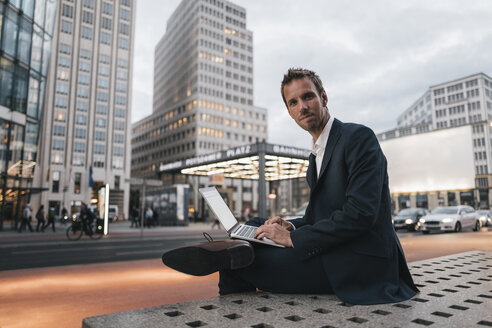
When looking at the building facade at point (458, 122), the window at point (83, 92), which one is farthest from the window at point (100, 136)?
the building facade at point (458, 122)

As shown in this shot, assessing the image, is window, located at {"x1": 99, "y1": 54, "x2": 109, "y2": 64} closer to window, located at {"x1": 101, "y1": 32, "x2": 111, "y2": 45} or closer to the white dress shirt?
window, located at {"x1": 101, "y1": 32, "x2": 111, "y2": 45}

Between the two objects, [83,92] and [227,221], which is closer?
[227,221]

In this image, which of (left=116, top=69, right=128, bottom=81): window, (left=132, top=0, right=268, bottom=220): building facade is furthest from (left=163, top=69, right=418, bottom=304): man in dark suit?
(left=132, top=0, right=268, bottom=220): building facade

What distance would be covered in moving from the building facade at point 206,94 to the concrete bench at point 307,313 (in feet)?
240

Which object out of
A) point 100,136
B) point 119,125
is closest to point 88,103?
point 100,136

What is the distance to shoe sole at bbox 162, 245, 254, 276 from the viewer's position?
6.56ft

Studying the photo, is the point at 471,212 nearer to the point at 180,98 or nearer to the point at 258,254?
the point at 258,254

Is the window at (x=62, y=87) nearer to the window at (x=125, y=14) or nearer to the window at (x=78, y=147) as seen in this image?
the window at (x=78, y=147)

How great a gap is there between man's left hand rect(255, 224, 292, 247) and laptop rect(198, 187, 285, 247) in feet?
0.11

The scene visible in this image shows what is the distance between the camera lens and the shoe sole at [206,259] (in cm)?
200

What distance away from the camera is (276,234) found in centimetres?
218

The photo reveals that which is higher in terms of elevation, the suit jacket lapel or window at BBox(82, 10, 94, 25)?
window at BBox(82, 10, 94, 25)

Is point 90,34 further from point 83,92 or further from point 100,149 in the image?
point 100,149

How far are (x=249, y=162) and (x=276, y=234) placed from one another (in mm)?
30330
